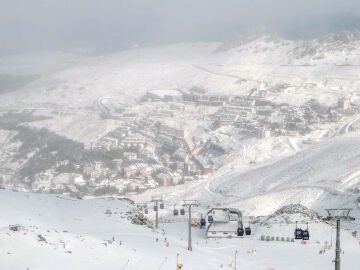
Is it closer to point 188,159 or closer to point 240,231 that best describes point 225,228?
point 240,231

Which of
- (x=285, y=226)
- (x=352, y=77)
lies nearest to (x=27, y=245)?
(x=285, y=226)

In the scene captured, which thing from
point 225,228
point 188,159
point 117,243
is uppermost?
point 117,243

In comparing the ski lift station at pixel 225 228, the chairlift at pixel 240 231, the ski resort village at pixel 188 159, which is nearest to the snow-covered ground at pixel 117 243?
the ski resort village at pixel 188 159

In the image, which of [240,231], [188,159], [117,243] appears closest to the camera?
[117,243]

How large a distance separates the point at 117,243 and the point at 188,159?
43266 mm

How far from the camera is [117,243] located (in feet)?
86.2

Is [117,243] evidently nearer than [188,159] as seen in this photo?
Yes

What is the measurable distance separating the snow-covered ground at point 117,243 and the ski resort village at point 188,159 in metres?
0.10

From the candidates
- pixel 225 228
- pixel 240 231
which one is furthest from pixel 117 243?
pixel 225 228

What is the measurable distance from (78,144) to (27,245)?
2134 inches

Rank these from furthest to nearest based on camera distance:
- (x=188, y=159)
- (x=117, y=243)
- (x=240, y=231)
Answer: (x=188, y=159) < (x=240, y=231) < (x=117, y=243)

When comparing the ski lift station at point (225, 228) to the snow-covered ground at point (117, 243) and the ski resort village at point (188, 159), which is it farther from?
the snow-covered ground at point (117, 243)

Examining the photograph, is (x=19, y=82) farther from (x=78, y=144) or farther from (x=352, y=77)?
(x=352, y=77)

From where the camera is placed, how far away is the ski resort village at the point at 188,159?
90.9 feet
